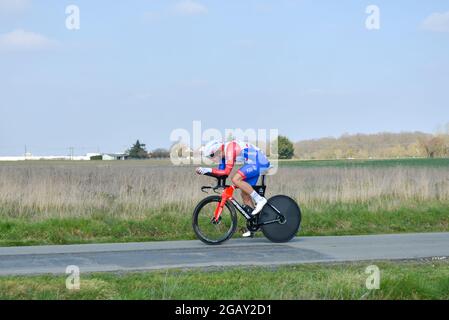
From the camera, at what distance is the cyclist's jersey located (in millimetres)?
12055

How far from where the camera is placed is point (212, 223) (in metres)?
12.5

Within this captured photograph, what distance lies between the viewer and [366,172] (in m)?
22.5

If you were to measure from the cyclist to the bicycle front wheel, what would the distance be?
414 mm

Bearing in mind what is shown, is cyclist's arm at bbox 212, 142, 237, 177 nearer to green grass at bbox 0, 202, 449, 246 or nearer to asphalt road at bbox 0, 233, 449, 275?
asphalt road at bbox 0, 233, 449, 275

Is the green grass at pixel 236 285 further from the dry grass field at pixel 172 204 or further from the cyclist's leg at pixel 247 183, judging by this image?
the dry grass field at pixel 172 204

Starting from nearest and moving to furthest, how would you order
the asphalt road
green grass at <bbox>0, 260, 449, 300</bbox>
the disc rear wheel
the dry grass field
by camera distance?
green grass at <bbox>0, 260, 449, 300</bbox>
the asphalt road
the disc rear wheel
the dry grass field

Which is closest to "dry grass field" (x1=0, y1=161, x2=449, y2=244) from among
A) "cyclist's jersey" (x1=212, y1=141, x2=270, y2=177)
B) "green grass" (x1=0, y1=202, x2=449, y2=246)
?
"green grass" (x1=0, y1=202, x2=449, y2=246)

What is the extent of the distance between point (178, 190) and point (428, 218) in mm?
6177

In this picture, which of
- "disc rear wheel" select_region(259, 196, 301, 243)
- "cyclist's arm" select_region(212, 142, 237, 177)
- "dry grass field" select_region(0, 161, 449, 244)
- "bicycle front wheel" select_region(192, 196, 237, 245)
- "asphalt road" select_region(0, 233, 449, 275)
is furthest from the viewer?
"dry grass field" select_region(0, 161, 449, 244)

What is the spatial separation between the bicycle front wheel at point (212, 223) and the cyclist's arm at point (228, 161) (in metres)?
0.47

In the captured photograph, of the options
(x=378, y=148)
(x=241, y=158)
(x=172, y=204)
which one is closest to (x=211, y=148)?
(x=241, y=158)

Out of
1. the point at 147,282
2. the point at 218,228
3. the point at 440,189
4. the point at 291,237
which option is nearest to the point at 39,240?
the point at 218,228

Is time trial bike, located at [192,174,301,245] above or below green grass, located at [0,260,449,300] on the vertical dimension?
above

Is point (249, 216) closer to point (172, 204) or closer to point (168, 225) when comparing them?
point (168, 225)
